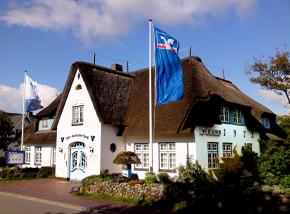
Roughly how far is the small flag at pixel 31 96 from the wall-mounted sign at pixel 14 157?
3648 millimetres

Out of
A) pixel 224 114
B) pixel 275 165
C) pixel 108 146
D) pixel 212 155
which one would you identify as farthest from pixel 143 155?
pixel 275 165

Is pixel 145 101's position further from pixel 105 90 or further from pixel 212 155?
pixel 212 155

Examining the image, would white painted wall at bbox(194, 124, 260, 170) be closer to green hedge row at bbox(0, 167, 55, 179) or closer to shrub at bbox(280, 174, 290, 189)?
shrub at bbox(280, 174, 290, 189)

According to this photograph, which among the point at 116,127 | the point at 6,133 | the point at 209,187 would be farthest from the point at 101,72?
the point at 6,133

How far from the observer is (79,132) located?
23750 millimetres

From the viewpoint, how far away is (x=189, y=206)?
41.1 feet

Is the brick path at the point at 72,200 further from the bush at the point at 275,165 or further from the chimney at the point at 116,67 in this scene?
the chimney at the point at 116,67

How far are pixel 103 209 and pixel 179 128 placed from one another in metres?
8.30

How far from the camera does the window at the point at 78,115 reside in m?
24.1

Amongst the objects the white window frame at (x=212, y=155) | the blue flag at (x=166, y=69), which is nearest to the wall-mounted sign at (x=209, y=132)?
the white window frame at (x=212, y=155)

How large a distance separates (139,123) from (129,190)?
7.85m

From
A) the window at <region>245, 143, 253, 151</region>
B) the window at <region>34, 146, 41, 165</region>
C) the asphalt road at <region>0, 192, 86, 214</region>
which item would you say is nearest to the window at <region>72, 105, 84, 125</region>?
the window at <region>34, 146, 41, 165</region>

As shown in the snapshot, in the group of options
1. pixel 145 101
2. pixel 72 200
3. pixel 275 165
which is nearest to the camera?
pixel 72 200

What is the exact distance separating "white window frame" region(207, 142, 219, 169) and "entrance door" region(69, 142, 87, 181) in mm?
8460
